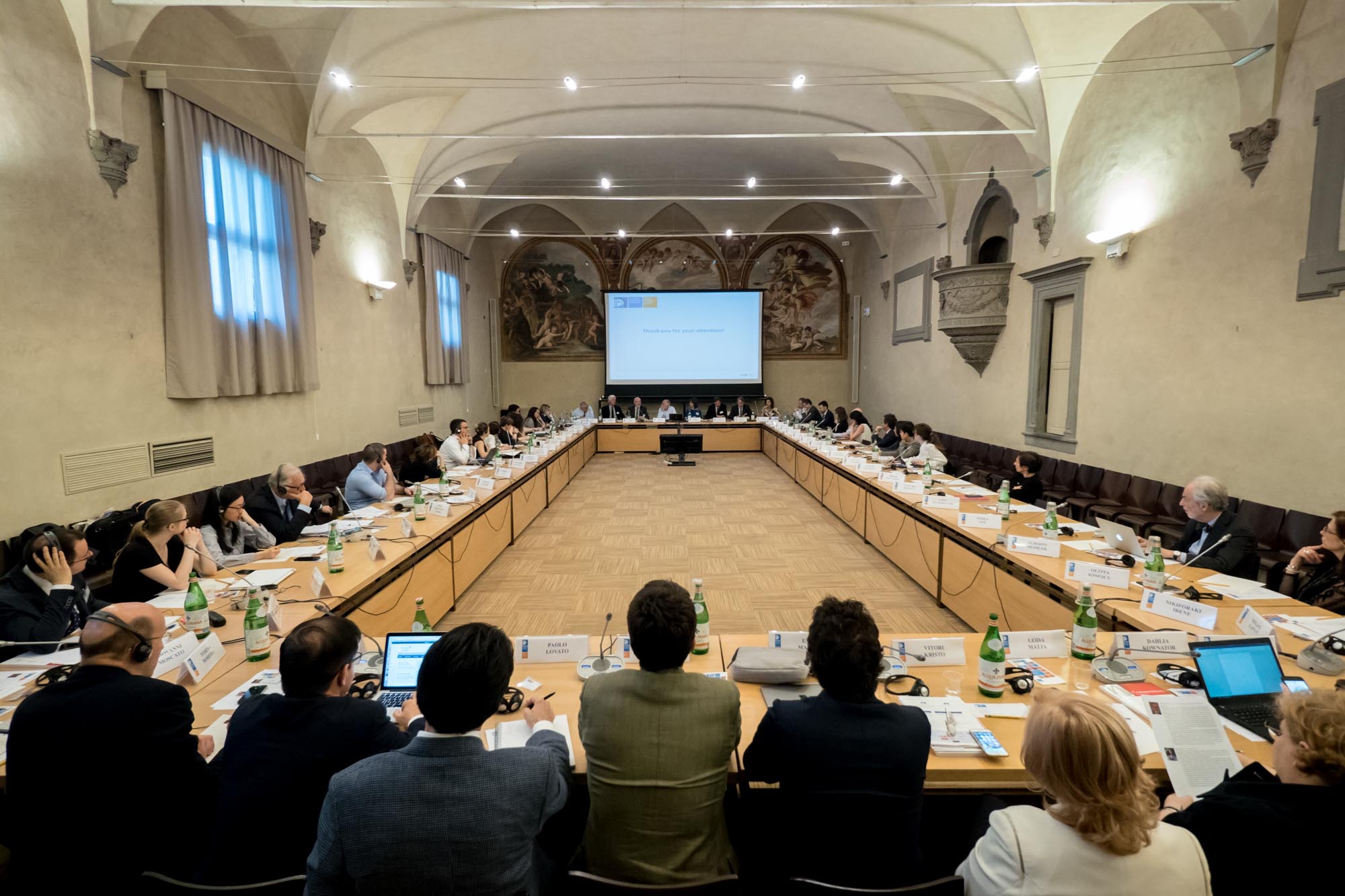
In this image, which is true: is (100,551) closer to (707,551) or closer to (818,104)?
(707,551)

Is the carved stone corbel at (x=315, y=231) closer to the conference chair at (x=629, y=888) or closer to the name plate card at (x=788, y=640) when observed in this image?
the name plate card at (x=788, y=640)

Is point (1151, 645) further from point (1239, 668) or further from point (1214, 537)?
point (1214, 537)

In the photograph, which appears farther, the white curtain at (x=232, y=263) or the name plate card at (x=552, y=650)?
the white curtain at (x=232, y=263)

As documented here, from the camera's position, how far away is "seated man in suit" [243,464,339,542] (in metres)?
4.79

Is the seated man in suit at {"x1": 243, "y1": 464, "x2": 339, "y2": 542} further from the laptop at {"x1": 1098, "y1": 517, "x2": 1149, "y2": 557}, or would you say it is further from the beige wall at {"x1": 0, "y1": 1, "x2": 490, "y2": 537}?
the laptop at {"x1": 1098, "y1": 517, "x2": 1149, "y2": 557}

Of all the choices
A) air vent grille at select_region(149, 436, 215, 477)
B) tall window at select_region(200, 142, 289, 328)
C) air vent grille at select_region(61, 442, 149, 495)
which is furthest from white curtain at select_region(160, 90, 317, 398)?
air vent grille at select_region(61, 442, 149, 495)

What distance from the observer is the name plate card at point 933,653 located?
255cm

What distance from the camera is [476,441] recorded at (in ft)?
30.1

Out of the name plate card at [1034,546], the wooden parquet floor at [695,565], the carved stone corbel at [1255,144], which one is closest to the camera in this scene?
the name plate card at [1034,546]

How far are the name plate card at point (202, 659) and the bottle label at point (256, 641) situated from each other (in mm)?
104

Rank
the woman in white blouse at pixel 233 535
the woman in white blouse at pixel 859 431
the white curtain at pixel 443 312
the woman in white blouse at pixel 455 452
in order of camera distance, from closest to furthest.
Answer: the woman in white blouse at pixel 233 535, the woman in white blouse at pixel 455 452, the woman in white blouse at pixel 859 431, the white curtain at pixel 443 312

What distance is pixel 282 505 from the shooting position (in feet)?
16.4

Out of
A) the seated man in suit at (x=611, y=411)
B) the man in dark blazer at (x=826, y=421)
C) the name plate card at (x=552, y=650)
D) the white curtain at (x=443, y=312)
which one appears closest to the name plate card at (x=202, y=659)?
the name plate card at (x=552, y=650)

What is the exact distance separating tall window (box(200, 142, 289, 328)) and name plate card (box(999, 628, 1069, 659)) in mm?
7173
